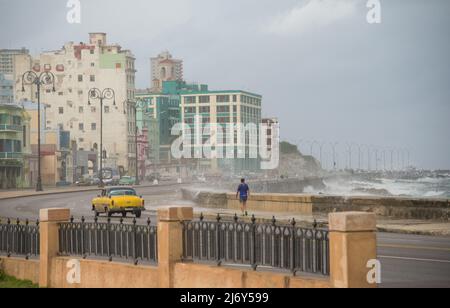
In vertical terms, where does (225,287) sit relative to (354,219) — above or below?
below

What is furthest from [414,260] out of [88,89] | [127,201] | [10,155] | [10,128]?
[88,89]

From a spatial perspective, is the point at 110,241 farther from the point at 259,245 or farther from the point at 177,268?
the point at 259,245

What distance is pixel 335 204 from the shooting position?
1582 inches

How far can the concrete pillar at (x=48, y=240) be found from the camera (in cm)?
1980

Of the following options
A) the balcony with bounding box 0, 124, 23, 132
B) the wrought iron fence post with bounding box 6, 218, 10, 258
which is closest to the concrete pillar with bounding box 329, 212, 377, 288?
the wrought iron fence post with bounding box 6, 218, 10, 258

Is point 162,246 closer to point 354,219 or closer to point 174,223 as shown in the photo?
point 174,223

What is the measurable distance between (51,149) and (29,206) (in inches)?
2634

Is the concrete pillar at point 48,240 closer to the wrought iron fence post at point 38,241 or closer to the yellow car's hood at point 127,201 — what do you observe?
the wrought iron fence post at point 38,241

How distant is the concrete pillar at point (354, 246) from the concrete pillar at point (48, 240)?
9250mm

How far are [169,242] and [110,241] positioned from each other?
271 centimetres

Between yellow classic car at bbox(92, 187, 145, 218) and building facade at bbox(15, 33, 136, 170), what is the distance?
417ft

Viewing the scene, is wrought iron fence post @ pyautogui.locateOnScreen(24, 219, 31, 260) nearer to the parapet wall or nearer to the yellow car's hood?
the parapet wall

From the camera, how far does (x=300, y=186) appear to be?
6053 inches
